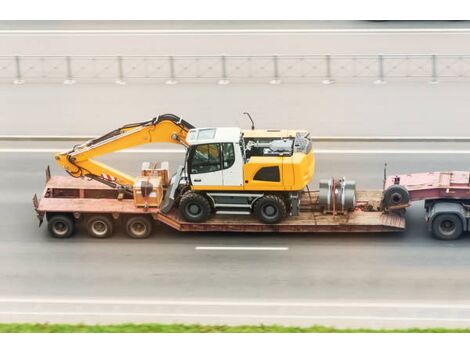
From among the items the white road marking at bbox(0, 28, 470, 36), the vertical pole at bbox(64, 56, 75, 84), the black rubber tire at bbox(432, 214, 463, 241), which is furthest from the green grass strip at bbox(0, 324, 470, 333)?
the white road marking at bbox(0, 28, 470, 36)

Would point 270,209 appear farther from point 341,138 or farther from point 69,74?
point 69,74

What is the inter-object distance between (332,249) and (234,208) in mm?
2846

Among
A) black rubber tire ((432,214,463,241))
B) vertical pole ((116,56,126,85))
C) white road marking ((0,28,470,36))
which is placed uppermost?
white road marking ((0,28,470,36))

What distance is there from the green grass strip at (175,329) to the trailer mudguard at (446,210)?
17.4 feet

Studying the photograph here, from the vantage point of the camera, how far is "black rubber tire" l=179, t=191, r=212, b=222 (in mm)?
26250

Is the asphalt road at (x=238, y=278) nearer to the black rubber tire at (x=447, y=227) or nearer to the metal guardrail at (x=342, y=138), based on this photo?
the black rubber tire at (x=447, y=227)

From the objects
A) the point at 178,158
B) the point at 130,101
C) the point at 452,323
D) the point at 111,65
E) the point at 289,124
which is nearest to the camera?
the point at 452,323

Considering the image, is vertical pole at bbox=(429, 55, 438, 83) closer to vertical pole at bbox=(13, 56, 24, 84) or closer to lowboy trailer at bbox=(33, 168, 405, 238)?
lowboy trailer at bbox=(33, 168, 405, 238)

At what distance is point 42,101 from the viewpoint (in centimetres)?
3812

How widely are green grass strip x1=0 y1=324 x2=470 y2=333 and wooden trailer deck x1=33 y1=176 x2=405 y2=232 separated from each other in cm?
500

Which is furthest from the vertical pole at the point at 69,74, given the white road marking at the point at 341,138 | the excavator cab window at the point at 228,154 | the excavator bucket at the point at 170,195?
the excavator cab window at the point at 228,154

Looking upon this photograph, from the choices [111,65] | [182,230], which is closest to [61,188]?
[182,230]

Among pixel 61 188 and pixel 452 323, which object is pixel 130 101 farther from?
pixel 452 323

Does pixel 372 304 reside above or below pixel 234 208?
below
